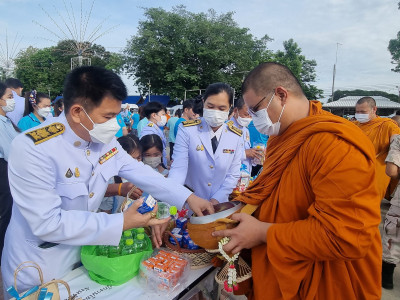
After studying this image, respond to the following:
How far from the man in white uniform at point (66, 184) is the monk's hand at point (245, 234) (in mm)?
520

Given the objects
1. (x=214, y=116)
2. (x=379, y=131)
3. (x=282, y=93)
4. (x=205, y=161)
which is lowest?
(x=205, y=161)

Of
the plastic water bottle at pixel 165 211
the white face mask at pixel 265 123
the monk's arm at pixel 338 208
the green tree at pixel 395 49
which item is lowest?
the plastic water bottle at pixel 165 211

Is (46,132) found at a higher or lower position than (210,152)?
higher

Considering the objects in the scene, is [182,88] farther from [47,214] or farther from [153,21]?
[47,214]

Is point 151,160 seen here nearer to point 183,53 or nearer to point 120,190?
point 120,190

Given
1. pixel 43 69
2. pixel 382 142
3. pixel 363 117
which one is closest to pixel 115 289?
pixel 382 142

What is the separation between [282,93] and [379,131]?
455 cm

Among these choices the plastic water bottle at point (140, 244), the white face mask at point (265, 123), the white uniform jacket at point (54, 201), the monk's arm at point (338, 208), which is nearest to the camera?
the monk's arm at point (338, 208)

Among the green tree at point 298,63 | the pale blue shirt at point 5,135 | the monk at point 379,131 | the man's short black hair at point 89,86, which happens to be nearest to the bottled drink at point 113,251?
the man's short black hair at point 89,86

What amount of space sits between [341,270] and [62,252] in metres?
1.63

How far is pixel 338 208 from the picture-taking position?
116cm

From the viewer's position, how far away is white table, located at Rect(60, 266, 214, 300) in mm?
1519

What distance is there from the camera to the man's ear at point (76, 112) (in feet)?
5.28

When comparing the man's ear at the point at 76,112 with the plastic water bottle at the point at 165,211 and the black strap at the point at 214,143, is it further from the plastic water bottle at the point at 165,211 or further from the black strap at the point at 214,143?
the black strap at the point at 214,143
